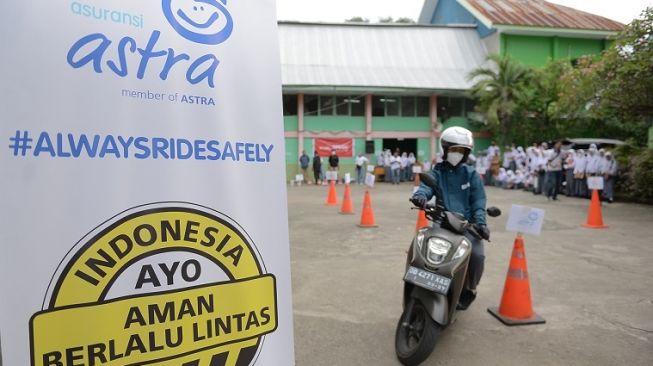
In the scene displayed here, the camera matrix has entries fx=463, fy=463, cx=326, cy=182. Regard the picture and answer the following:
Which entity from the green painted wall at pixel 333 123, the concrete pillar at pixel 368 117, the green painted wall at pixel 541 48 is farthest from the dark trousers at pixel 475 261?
the green painted wall at pixel 541 48

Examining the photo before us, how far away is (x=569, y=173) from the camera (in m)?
15.0

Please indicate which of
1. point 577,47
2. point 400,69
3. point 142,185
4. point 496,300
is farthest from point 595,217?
point 577,47

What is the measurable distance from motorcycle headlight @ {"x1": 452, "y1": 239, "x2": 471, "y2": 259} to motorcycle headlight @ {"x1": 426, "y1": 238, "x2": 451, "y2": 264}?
67 mm

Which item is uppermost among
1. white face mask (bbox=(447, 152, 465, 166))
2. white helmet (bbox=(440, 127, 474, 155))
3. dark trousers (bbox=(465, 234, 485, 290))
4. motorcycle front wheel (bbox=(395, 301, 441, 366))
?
white helmet (bbox=(440, 127, 474, 155))

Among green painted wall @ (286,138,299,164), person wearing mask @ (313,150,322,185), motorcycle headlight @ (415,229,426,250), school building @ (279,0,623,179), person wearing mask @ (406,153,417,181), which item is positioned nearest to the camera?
motorcycle headlight @ (415,229,426,250)

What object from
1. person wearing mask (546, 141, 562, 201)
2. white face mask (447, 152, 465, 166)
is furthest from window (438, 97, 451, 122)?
white face mask (447, 152, 465, 166)

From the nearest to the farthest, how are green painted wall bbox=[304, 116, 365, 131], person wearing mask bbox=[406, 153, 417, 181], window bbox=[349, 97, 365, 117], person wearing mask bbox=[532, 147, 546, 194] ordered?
person wearing mask bbox=[532, 147, 546, 194] → person wearing mask bbox=[406, 153, 417, 181] → green painted wall bbox=[304, 116, 365, 131] → window bbox=[349, 97, 365, 117]

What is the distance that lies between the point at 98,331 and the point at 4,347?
25 centimetres

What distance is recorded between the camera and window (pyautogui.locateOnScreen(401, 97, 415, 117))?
82.4 feet

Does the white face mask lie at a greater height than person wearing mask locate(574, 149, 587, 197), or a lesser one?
greater

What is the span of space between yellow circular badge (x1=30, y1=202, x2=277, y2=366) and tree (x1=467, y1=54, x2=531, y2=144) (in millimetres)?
22212

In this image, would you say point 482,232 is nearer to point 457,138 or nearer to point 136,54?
point 457,138

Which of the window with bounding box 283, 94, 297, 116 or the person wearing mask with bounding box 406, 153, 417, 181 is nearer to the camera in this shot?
the person wearing mask with bounding box 406, 153, 417, 181

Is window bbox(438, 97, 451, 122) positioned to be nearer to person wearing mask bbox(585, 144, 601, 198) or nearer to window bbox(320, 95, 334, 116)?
window bbox(320, 95, 334, 116)
